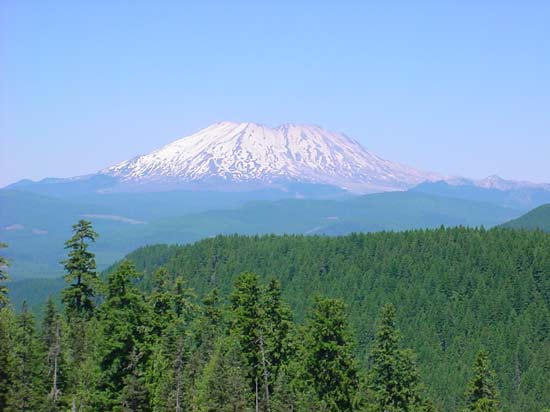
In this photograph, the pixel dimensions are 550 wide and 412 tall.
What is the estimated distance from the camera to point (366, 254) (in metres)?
168

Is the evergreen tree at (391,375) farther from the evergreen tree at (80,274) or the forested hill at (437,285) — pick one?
the forested hill at (437,285)

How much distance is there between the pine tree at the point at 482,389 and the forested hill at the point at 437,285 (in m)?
53.7

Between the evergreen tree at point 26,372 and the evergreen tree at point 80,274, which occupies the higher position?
the evergreen tree at point 80,274

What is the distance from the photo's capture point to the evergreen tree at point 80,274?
2158 inches

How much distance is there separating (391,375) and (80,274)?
2253 cm

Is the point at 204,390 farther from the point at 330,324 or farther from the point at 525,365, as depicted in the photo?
the point at 525,365

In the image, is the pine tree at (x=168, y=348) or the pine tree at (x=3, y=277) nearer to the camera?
the pine tree at (x=168, y=348)

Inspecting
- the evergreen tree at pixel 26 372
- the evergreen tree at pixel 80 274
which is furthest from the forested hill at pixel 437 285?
the evergreen tree at pixel 26 372

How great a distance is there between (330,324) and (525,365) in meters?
86.0

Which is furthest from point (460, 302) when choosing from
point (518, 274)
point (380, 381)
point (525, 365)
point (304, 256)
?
point (380, 381)

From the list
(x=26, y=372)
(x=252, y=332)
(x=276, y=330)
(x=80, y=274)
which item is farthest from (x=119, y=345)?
(x=80, y=274)

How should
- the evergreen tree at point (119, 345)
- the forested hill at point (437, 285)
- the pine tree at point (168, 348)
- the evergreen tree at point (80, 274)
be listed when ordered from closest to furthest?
the evergreen tree at point (119, 345) < the pine tree at point (168, 348) < the evergreen tree at point (80, 274) < the forested hill at point (437, 285)

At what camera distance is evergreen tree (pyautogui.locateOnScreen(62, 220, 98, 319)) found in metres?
54.8

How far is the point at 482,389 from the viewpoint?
48.8 m
